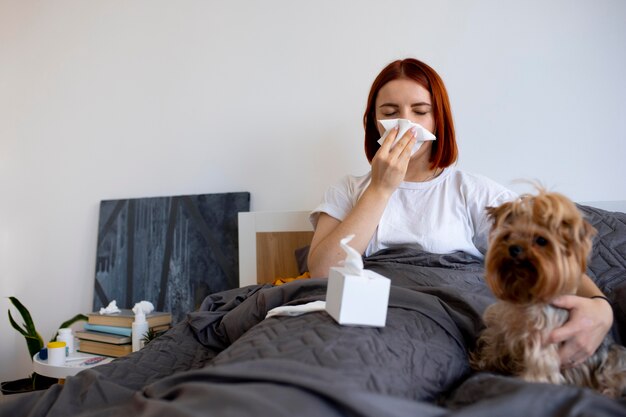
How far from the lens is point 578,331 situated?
813 mm

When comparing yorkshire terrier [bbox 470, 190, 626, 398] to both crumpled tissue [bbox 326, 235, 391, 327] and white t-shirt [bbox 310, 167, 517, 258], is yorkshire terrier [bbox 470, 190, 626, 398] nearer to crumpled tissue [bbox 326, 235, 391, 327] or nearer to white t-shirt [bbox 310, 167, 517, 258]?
crumpled tissue [bbox 326, 235, 391, 327]

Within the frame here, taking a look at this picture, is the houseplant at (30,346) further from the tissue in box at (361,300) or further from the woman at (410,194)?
the tissue in box at (361,300)

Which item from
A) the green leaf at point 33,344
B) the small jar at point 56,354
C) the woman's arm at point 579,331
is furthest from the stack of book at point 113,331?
the woman's arm at point 579,331

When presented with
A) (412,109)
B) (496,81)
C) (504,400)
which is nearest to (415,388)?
(504,400)

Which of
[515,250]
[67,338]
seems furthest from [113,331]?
[515,250]

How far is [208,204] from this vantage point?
2.12 m

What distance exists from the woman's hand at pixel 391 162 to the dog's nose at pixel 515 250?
0.57 metres

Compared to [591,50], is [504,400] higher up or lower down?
lower down

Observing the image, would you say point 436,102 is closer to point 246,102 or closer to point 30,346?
point 246,102

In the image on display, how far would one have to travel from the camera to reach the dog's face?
0.75m

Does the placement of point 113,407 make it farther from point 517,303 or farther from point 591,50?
point 591,50

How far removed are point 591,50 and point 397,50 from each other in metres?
0.66

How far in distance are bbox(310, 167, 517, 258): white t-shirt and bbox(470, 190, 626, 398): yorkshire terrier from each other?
462 mm

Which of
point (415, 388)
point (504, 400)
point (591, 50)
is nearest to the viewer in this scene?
point (504, 400)
